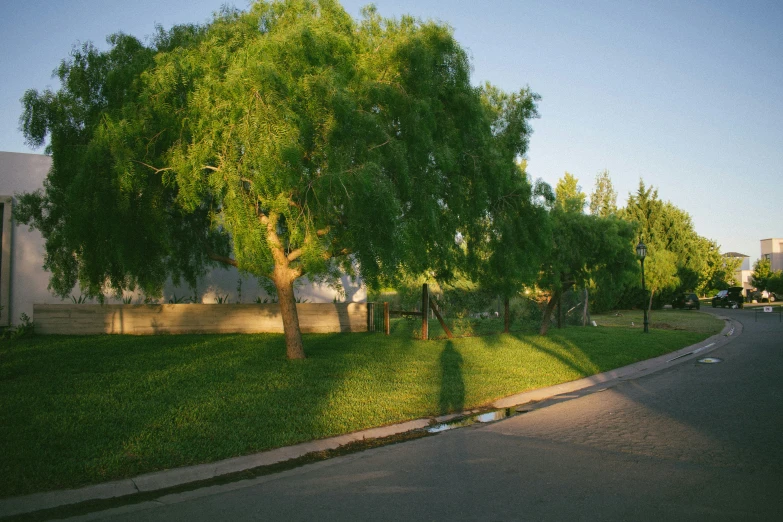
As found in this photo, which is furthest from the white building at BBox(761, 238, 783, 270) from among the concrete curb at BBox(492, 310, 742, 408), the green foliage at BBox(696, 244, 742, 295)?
the concrete curb at BBox(492, 310, 742, 408)

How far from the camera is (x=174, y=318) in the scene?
59.1ft

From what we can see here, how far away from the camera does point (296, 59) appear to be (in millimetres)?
9742

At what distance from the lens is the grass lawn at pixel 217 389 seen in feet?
20.4

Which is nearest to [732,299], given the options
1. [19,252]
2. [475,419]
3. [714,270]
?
[714,270]

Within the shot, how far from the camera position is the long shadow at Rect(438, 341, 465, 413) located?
9.08 metres

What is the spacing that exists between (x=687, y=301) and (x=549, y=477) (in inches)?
1896

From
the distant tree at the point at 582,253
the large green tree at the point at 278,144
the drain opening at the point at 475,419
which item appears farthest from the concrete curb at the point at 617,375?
the distant tree at the point at 582,253

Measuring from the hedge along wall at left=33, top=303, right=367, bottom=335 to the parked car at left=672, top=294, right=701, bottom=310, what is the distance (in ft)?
126

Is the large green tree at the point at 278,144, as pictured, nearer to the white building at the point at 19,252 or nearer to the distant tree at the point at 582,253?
the distant tree at the point at 582,253

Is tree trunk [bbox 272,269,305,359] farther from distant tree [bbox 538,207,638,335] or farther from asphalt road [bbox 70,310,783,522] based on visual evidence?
distant tree [bbox 538,207,638,335]

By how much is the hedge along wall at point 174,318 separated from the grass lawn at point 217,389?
1257 millimetres

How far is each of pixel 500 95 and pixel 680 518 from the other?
11.9 m

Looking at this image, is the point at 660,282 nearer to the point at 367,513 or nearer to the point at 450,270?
the point at 450,270

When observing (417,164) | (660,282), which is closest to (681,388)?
(417,164)
